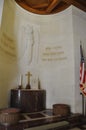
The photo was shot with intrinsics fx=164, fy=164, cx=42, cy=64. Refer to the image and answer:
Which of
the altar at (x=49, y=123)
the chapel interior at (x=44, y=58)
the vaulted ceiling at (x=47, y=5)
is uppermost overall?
the vaulted ceiling at (x=47, y=5)

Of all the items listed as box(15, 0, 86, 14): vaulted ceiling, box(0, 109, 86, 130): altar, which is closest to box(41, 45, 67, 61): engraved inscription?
box(15, 0, 86, 14): vaulted ceiling

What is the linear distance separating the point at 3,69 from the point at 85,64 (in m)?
2.10

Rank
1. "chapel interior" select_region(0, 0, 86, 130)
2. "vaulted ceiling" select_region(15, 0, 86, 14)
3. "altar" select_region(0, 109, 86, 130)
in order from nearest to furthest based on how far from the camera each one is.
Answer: "altar" select_region(0, 109, 86, 130) → "chapel interior" select_region(0, 0, 86, 130) → "vaulted ceiling" select_region(15, 0, 86, 14)

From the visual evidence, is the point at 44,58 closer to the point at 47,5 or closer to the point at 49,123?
the point at 47,5

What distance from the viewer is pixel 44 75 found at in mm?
4770

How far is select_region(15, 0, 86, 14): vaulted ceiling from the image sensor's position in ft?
14.8

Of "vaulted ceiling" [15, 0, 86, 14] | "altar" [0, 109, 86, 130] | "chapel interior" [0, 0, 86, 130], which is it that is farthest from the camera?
"vaulted ceiling" [15, 0, 86, 14]

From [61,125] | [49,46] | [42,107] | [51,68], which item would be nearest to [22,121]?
[61,125]

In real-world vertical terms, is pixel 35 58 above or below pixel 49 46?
below

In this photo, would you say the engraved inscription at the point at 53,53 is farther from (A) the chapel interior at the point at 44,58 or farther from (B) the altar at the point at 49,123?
Result: (B) the altar at the point at 49,123

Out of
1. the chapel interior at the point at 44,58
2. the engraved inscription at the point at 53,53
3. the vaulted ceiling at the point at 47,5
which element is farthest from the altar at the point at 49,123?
the vaulted ceiling at the point at 47,5

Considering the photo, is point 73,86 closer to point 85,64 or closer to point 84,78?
point 84,78

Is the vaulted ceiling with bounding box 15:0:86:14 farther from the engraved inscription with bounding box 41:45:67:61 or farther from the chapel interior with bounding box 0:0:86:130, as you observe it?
the engraved inscription with bounding box 41:45:67:61

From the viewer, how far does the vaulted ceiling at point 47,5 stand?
4.51 m
